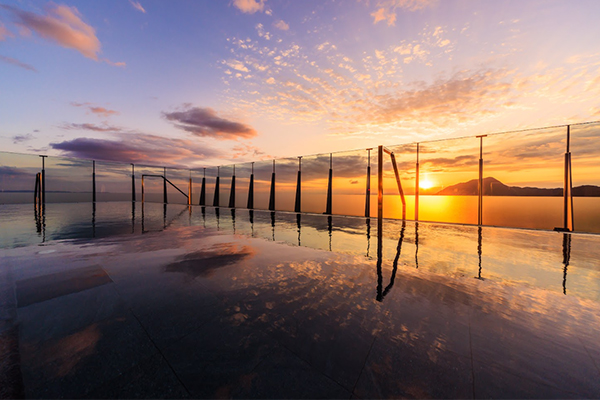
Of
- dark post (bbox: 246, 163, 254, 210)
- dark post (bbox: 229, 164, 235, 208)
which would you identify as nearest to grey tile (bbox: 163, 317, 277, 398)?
dark post (bbox: 246, 163, 254, 210)

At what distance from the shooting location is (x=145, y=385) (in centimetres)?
166

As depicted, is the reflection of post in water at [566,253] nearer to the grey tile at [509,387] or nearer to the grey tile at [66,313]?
the grey tile at [509,387]

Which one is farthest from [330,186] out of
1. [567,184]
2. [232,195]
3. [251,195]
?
[232,195]

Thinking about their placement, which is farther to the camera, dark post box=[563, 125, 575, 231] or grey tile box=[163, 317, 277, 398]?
dark post box=[563, 125, 575, 231]

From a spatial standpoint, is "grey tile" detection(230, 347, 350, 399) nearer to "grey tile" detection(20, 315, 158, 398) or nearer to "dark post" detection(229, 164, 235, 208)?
"grey tile" detection(20, 315, 158, 398)

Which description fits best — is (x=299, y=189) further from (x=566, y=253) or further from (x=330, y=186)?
(x=566, y=253)

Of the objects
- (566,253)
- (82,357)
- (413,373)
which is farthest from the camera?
(566,253)

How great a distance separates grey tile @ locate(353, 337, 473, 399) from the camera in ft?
5.29

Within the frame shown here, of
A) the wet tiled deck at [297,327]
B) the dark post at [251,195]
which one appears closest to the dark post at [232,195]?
the dark post at [251,195]

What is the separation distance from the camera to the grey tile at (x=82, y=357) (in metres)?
1.62

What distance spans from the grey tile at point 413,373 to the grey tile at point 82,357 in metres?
2.05

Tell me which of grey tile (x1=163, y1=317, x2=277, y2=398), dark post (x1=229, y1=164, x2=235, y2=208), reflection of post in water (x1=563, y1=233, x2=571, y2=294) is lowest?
grey tile (x1=163, y1=317, x2=277, y2=398)

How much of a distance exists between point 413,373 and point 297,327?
1185mm

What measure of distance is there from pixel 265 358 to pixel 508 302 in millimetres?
3583
